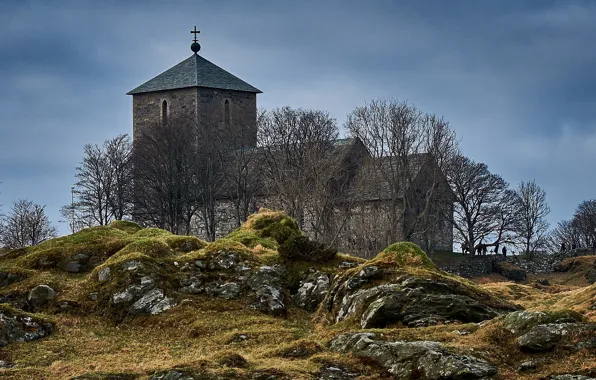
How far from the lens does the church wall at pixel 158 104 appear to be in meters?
104

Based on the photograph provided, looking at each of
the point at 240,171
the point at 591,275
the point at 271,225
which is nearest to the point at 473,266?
the point at 591,275

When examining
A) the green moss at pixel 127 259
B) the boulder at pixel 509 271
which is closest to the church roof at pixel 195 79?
the boulder at pixel 509 271

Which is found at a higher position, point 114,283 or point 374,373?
point 114,283

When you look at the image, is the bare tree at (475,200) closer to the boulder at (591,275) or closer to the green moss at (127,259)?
the boulder at (591,275)

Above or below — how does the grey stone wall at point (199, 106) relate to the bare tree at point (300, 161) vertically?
above

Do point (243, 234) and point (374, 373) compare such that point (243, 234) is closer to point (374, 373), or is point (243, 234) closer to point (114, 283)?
point (114, 283)

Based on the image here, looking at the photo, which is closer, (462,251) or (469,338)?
(469,338)

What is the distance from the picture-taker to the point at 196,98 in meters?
104

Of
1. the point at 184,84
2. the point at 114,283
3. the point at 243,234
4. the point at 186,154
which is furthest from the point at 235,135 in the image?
the point at 114,283

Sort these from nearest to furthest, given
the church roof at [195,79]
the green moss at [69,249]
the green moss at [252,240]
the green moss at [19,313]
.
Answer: the green moss at [19,313], the green moss at [69,249], the green moss at [252,240], the church roof at [195,79]

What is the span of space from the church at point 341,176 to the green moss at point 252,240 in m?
32.1

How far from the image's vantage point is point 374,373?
22703mm

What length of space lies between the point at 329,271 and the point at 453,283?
19.5ft

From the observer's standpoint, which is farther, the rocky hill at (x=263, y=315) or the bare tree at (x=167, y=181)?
the bare tree at (x=167, y=181)
